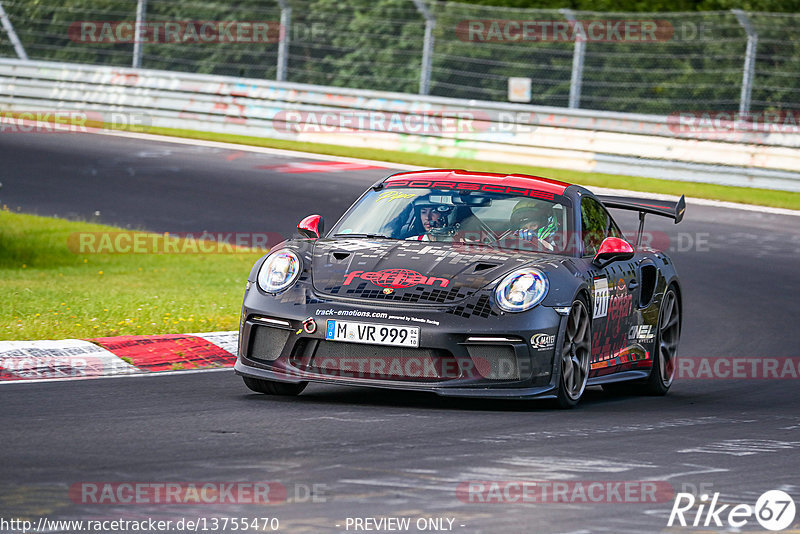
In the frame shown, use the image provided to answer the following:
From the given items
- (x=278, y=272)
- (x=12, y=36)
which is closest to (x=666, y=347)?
(x=278, y=272)

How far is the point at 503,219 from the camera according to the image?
844 centimetres

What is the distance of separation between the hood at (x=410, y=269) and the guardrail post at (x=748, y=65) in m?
13.0

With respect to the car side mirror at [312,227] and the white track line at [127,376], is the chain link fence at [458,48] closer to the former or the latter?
the car side mirror at [312,227]

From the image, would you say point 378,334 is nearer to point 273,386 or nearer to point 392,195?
point 273,386

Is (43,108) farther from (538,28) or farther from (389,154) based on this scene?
(538,28)

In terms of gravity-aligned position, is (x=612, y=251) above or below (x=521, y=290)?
above

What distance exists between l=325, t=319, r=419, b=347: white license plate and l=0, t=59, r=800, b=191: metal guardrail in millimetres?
13715

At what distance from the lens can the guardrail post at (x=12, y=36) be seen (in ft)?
85.1

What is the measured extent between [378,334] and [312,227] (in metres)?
1.53

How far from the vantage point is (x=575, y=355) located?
25.8 feet

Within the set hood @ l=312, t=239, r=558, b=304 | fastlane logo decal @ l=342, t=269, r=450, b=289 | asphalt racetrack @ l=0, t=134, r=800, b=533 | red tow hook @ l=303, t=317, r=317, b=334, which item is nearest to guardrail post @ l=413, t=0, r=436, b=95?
asphalt racetrack @ l=0, t=134, r=800, b=533

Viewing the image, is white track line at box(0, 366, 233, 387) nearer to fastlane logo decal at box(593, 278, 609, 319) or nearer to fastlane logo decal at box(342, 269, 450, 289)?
fastlane logo decal at box(342, 269, 450, 289)

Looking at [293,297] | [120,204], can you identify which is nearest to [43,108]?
[120,204]

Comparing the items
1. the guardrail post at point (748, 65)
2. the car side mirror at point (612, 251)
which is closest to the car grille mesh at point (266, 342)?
the car side mirror at point (612, 251)
